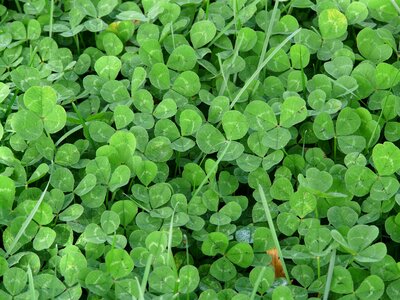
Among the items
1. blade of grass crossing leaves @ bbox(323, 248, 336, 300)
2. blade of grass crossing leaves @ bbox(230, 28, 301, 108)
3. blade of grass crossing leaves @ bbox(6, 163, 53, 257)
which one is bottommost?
blade of grass crossing leaves @ bbox(323, 248, 336, 300)

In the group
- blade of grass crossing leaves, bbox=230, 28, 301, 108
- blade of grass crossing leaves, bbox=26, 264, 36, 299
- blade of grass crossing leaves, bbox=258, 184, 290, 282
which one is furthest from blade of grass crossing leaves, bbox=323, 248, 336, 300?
blade of grass crossing leaves, bbox=26, 264, 36, 299

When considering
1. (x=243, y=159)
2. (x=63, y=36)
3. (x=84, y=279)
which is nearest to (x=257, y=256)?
(x=243, y=159)

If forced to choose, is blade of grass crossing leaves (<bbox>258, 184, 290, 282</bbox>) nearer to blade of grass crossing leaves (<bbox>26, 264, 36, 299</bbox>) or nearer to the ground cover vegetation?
the ground cover vegetation

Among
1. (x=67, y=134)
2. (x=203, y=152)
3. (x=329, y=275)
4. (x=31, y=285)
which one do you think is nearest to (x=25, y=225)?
(x=31, y=285)

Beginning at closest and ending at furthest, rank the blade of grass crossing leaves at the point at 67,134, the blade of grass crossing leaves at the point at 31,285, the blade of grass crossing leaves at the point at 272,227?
the blade of grass crossing leaves at the point at 31,285 → the blade of grass crossing leaves at the point at 272,227 → the blade of grass crossing leaves at the point at 67,134

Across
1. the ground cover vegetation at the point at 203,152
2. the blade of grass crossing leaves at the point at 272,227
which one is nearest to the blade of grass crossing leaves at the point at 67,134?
the ground cover vegetation at the point at 203,152

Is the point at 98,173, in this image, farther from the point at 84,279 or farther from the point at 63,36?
the point at 63,36

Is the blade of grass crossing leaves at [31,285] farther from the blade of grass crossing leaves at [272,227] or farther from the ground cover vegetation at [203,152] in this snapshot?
the blade of grass crossing leaves at [272,227]

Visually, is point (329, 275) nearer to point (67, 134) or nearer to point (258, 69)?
point (258, 69)

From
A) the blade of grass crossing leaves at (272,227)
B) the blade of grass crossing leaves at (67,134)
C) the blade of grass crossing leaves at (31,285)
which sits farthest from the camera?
the blade of grass crossing leaves at (67,134)
